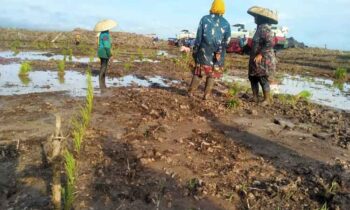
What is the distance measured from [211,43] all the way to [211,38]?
100 mm

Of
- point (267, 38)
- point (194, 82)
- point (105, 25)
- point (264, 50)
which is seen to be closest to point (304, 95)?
point (264, 50)

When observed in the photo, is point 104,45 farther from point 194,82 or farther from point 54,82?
point 194,82

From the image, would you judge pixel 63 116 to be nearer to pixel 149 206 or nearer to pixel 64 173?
pixel 64 173

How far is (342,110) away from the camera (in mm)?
8719

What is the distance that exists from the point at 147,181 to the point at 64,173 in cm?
84

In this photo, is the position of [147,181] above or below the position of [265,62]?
below

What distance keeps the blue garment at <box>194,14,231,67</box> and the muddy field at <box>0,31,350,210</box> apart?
902mm

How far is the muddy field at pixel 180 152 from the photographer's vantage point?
3645 mm

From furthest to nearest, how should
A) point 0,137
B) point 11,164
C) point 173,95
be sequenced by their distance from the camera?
1. point 173,95
2. point 0,137
3. point 11,164

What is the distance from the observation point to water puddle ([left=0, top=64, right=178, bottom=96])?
8.96m

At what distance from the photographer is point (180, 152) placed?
483cm

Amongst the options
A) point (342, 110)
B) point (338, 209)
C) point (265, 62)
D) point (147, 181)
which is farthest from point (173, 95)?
point (338, 209)

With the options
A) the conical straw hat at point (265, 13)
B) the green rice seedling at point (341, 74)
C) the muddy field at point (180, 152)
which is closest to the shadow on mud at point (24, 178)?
the muddy field at point (180, 152)

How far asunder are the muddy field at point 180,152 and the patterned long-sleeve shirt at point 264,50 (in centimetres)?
78
